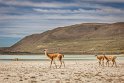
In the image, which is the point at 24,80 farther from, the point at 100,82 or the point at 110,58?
the point at 110,58

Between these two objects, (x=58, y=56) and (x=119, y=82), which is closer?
(x=119, y=82)

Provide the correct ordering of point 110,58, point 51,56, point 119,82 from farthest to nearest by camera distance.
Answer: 1. point 110,58
2. point 51,56
3. point 119,82

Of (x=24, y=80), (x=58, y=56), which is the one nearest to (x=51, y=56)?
(x=58, y=56)

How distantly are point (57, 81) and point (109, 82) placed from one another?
3.28 meters

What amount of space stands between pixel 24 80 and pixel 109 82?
545cm

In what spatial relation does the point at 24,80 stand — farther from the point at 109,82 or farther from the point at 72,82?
the point at 109,82

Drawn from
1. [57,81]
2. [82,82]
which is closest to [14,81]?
[57,81]

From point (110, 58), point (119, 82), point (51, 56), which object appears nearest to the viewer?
point (119, 82)

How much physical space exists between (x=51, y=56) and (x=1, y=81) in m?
15.5

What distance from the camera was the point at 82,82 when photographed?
2223cm

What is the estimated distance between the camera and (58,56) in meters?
38.1

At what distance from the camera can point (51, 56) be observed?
124 ft

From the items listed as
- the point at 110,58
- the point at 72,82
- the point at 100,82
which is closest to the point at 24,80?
the point at 72,82

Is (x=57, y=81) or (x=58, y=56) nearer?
(x=57, y=81)
